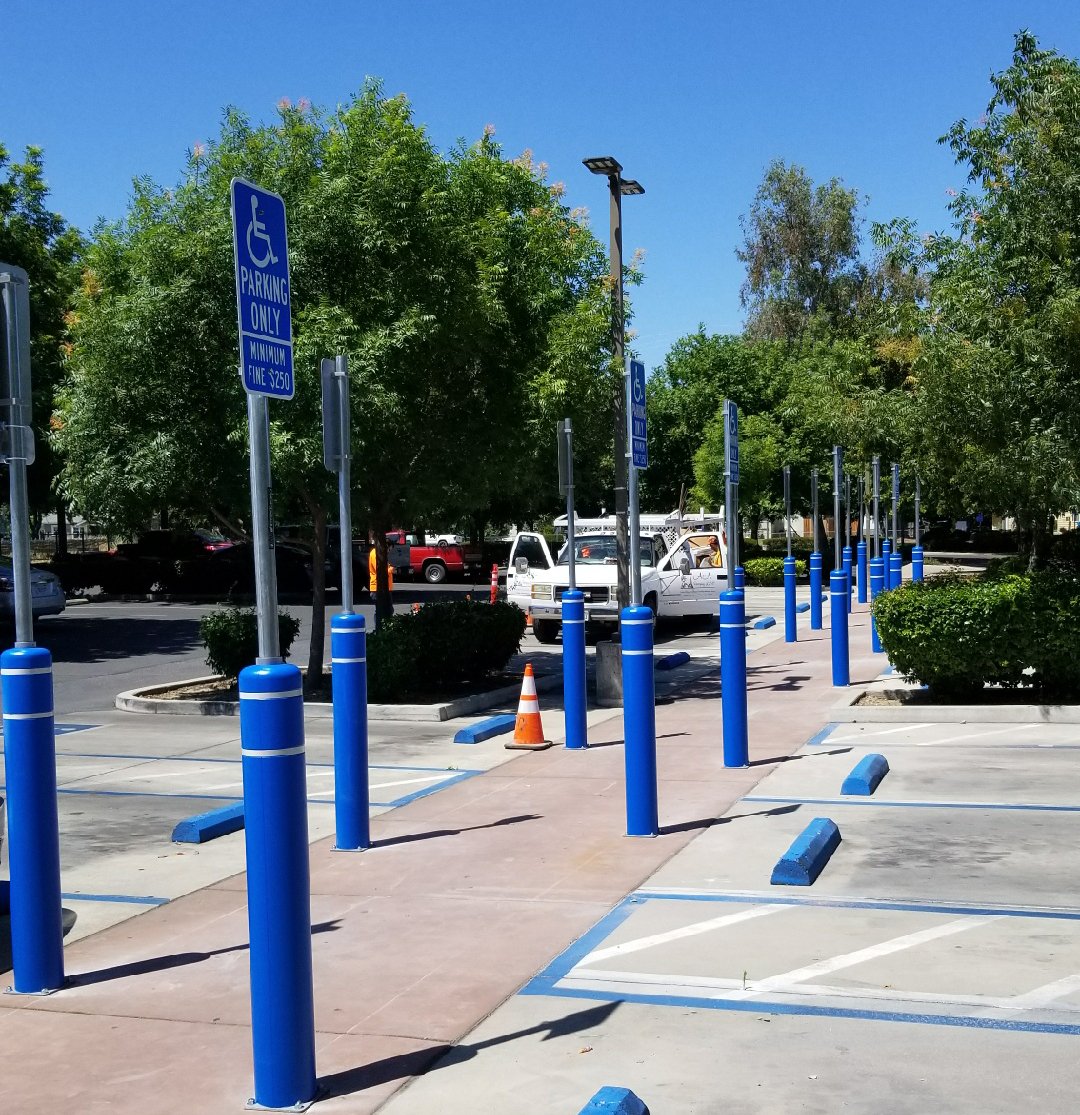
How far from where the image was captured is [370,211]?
44.2 feet

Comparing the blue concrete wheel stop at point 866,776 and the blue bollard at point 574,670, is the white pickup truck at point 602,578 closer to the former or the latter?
the blue bollard at point 574,670

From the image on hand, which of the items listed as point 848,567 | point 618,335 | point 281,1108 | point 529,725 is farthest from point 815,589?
point 281,1108

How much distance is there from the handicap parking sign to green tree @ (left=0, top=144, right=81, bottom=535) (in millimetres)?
18877

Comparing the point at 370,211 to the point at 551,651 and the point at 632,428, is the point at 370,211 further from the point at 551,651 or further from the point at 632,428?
the point at 551,651

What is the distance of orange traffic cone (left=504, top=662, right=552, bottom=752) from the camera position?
1148 centimetres

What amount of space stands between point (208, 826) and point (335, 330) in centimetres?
581

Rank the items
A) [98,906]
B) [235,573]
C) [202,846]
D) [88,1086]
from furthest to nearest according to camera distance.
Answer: [235,573] < [202,846] < [98,906] < [88,1086]

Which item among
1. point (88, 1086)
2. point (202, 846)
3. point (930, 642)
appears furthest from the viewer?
point (930, 642)

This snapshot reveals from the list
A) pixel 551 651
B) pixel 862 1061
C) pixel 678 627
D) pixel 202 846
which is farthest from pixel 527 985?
pixel 678 627

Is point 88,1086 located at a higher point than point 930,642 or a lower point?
lower

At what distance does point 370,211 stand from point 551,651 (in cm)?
951

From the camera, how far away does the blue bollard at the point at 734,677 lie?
1009cm

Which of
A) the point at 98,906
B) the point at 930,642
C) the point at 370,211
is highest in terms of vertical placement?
the point at 370,211

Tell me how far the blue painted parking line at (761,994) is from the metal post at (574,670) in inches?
188
